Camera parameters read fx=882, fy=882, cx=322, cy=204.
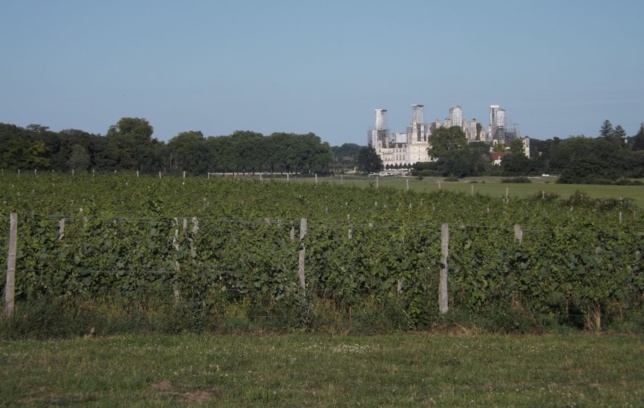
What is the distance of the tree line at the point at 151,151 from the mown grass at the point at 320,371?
7000 cm

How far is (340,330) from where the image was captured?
12.2 meters

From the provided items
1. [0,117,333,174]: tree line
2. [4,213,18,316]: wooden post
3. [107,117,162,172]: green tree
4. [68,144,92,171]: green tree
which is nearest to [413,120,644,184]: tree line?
[0,117,333,174]: tree line

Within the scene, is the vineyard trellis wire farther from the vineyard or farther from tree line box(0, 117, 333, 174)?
tree line box(0, 117, 333, 174)

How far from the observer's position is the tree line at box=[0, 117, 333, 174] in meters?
80.1

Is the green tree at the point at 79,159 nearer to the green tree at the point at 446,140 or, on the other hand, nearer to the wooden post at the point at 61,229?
the wooden post at the point at 61,229

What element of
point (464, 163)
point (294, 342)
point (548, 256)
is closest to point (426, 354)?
point (294, 342)

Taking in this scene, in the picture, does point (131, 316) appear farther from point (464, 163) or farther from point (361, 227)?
point (464, 163)

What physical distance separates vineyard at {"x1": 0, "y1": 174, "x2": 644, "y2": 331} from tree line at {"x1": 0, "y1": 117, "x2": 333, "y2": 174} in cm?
6732

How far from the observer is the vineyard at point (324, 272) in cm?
1243

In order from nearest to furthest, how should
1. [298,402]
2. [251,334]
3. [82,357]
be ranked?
[298,402], [82,357], [251,334]

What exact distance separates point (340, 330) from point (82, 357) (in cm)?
375

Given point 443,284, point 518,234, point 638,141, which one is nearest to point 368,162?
point 638,141

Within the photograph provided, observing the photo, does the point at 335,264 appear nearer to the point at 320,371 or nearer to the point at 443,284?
the point at 443,284

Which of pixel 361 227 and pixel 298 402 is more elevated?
pixel 361 227
